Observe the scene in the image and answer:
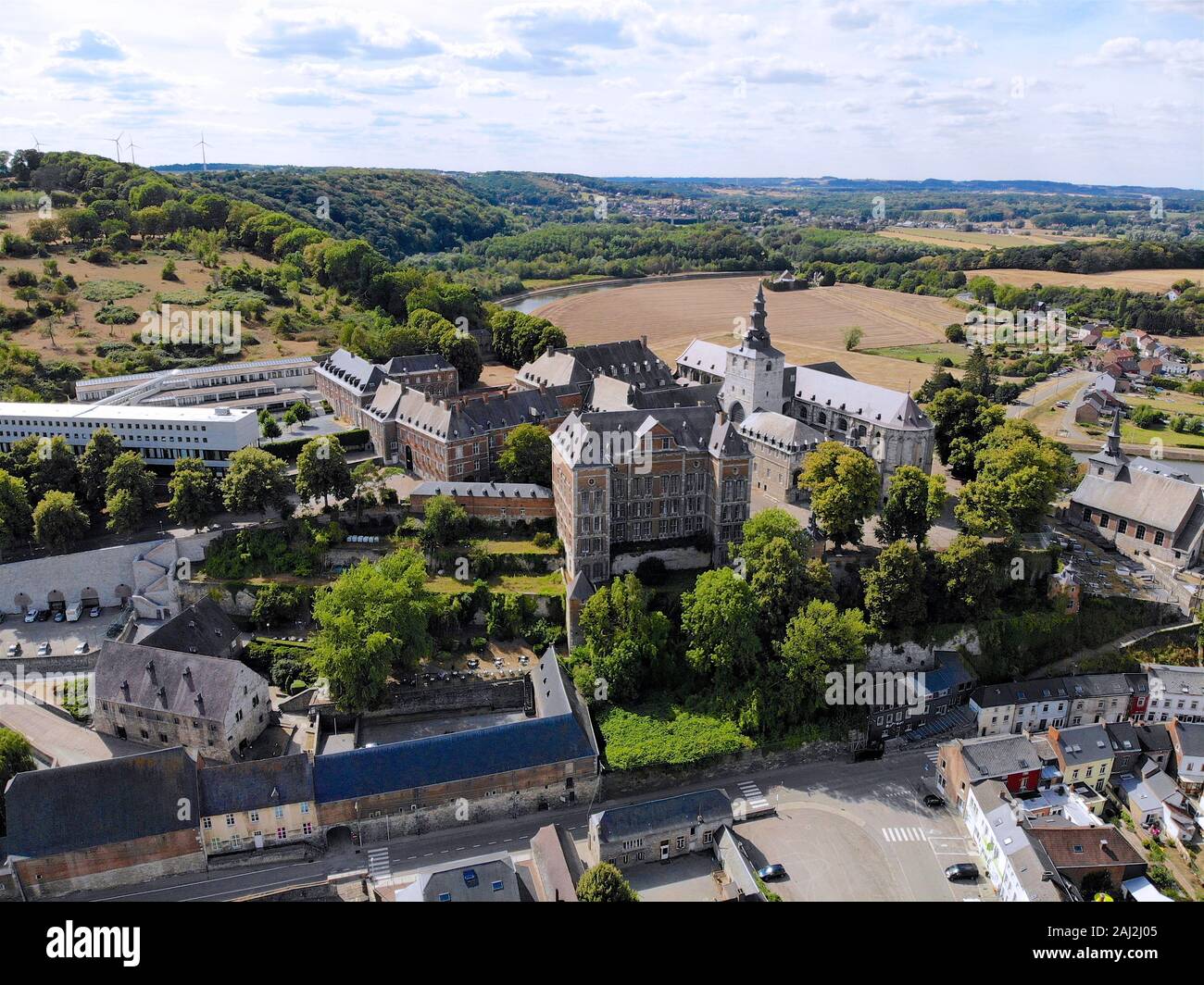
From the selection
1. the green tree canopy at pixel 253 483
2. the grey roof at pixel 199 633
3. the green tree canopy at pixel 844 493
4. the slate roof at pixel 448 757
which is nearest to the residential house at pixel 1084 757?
the green tree canopy at pixel 844 493

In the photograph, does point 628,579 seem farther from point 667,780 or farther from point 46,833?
point 46,833

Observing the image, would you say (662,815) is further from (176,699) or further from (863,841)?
(176,699)

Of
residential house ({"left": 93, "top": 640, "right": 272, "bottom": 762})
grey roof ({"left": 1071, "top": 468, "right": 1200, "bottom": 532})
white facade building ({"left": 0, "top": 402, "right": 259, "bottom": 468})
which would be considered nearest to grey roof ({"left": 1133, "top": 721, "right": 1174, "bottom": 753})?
grey roof ({"left": 1071, "top": 468, "right": 1200, "bottom": 532})

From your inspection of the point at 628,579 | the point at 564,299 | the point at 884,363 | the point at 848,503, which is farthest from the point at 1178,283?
the point at 628,579

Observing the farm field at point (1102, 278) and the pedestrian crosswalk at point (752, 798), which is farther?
the farm field at point (1102, 278)

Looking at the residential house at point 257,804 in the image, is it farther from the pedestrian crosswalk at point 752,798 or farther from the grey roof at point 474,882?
the pedestrian crosswalk at point 752,798

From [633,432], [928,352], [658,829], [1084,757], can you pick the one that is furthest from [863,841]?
[928,352]

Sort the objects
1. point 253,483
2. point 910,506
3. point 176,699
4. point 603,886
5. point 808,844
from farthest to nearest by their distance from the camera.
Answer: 1. point 253,483
2. point 910,506
3. point 176,699
4. point 808,844
5. point 603,886

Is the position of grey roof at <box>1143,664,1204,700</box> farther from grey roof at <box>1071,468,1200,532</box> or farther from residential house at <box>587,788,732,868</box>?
residential house at <box>587,788,732,868</box>
